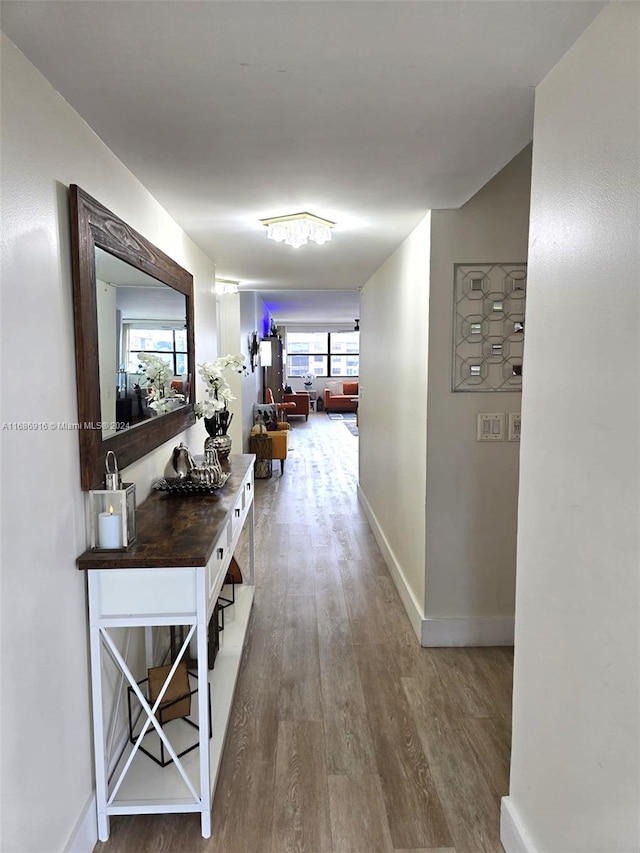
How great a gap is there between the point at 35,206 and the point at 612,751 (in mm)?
1750

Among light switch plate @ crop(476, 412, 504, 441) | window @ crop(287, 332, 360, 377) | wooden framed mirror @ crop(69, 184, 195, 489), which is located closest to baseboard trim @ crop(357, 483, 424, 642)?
light switch plate @ crop(476, 412, 504, 441)

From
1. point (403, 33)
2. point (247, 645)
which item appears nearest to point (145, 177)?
point (403, 33)

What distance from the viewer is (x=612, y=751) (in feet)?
3.64

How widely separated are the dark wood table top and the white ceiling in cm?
125

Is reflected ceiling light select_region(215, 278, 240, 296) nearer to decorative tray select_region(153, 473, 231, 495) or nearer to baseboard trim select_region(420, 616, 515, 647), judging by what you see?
decorative tray select_region(153, 473, 231, 495)

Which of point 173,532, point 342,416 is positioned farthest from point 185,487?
point 342,416

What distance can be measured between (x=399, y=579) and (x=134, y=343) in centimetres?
222

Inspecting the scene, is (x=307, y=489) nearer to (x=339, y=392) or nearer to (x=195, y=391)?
(x=195, y=391)

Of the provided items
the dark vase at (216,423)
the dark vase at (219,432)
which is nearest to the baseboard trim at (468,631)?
the dark vase at (219,432)

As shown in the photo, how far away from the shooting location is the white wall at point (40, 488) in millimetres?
1216

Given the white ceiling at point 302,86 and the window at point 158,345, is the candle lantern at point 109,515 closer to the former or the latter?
the window at point 158,345

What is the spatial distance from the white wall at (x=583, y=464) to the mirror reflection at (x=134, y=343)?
1291 mm

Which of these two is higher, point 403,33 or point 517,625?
point 403,33

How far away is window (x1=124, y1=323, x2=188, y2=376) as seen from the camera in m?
2.05
